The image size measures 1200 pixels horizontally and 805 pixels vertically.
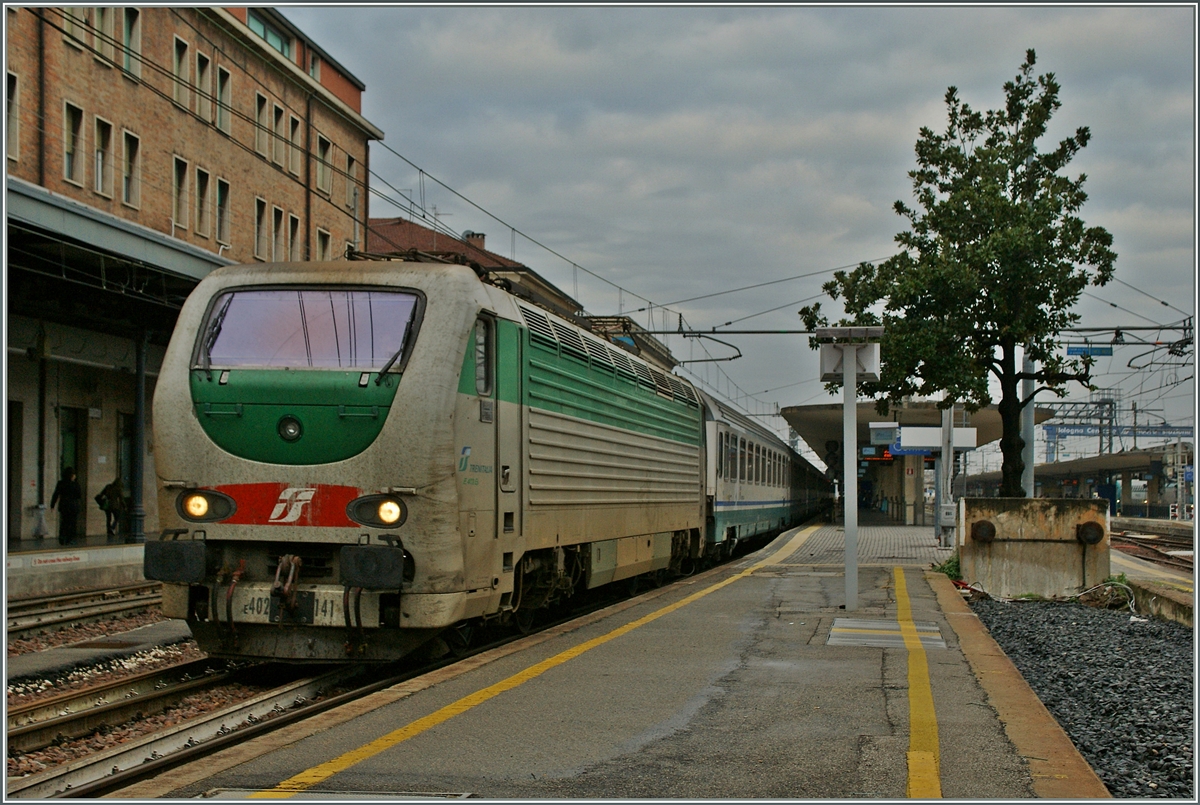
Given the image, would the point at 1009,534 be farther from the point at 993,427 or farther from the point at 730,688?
the point at 993,427

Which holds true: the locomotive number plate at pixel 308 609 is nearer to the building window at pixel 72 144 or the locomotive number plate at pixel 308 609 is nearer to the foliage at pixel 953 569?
the foliage at pixel 953 569

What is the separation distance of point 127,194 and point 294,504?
74.4ft

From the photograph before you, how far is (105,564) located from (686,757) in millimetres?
13749

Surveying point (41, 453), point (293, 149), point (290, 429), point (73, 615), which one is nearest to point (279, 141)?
point (293, 149)

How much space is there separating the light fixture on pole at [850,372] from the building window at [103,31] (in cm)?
2010

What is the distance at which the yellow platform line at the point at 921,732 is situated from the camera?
17.6ft

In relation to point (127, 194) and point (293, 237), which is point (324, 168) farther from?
point (127, 194)

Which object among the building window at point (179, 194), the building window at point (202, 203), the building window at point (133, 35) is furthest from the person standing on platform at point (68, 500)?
the building window at point (133, 35)

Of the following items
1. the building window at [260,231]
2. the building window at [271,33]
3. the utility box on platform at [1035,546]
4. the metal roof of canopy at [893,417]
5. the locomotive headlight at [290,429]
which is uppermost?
the building window at [271,33]

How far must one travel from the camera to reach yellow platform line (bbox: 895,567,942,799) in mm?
5379

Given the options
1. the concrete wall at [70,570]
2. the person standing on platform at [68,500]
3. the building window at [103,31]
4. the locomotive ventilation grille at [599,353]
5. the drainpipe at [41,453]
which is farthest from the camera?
the building window at [103,31]

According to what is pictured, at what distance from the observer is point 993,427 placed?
45.7 metres

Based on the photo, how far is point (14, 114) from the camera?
2394cm

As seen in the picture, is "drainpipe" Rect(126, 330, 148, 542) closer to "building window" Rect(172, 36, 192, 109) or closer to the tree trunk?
"building window" Rect(172, 36, 192, 109)
